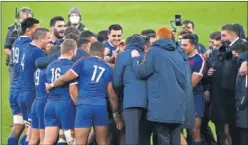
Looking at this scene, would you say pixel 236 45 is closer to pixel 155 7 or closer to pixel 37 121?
pixel 37 121

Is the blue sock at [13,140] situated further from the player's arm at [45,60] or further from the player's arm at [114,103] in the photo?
the player's arm at [114,103]

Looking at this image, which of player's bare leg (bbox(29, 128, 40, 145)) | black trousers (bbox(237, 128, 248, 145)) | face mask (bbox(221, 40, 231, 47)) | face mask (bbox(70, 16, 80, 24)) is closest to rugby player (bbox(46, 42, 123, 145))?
player's bare leg (bbox(29, 128, 40, 145))

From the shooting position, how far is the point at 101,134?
12.3m

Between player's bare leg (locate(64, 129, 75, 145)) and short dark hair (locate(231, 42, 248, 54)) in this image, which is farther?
short dark hair (locate(231, 42, 248, 54))

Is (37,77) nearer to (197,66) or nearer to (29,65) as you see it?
(29,65)

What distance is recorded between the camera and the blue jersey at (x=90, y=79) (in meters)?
12.2

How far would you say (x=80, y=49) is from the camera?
12516 millimetres

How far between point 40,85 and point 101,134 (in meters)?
1.24

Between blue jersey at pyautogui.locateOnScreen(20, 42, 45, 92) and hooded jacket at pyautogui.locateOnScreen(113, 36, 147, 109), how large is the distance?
1.42 metres

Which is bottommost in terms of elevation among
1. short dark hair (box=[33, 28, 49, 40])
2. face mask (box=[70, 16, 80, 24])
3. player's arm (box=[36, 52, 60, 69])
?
player's arm (box=[36, 52, 60, 69])

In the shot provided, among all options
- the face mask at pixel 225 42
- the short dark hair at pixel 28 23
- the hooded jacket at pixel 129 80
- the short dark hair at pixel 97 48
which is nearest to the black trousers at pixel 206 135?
the face mask at pixel 225 42

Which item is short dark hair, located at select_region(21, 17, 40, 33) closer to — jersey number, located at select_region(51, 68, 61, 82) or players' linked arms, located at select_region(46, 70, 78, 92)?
jersey number, located at select_region(51, 68, 61, 82)

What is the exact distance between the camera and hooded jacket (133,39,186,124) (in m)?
12.0

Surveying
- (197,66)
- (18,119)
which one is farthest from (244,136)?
(18,119)
